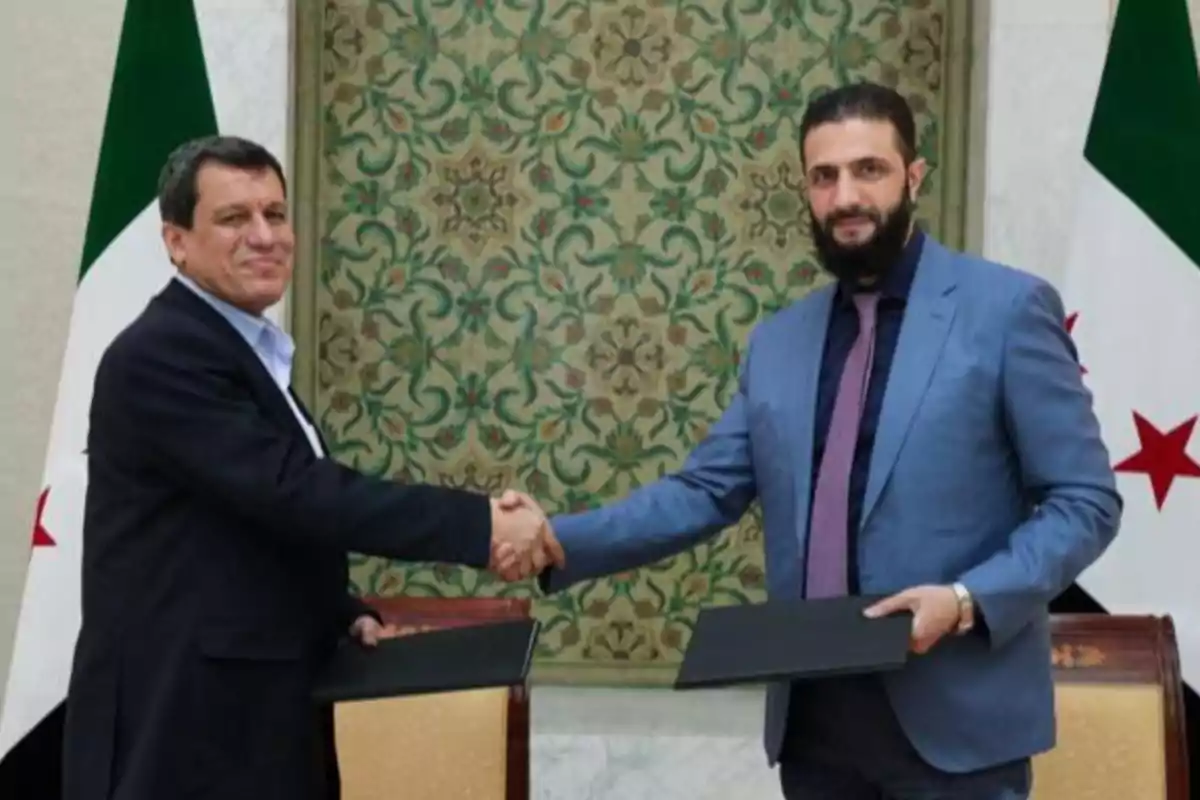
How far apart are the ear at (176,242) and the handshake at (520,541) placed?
55 cm

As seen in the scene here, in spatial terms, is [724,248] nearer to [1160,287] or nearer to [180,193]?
[1160,287]

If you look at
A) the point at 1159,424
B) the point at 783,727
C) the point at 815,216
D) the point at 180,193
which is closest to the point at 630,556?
the point at 783,727

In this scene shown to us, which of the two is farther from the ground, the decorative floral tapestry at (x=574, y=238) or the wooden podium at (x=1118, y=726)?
the decorative floral tapestry at (x=574, y=238)

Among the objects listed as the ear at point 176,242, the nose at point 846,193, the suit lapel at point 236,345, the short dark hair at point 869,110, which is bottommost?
the suit lapel at point 236,345

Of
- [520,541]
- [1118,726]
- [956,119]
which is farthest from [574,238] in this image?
[1118,726]

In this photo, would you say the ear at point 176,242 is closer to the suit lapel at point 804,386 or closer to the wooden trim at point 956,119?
the suit lapel at point 804,386

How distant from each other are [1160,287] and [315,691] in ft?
6.46

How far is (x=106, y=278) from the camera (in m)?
3.29

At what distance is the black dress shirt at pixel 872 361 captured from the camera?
204 centimetres

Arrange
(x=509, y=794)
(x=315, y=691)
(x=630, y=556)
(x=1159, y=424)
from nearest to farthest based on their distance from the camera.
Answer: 1. (x=315, y=691)
2. (x=630, y=556)
3. (x=509, y=794)
4. (x=1159, y=424)

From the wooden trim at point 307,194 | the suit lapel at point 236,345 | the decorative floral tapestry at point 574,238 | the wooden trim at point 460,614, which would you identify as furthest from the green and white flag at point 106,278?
the suit lapel at point 236,345

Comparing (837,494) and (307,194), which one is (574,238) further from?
(837,494)

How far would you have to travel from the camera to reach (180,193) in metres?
2.14

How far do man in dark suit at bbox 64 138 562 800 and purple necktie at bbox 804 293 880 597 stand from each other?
526mm
